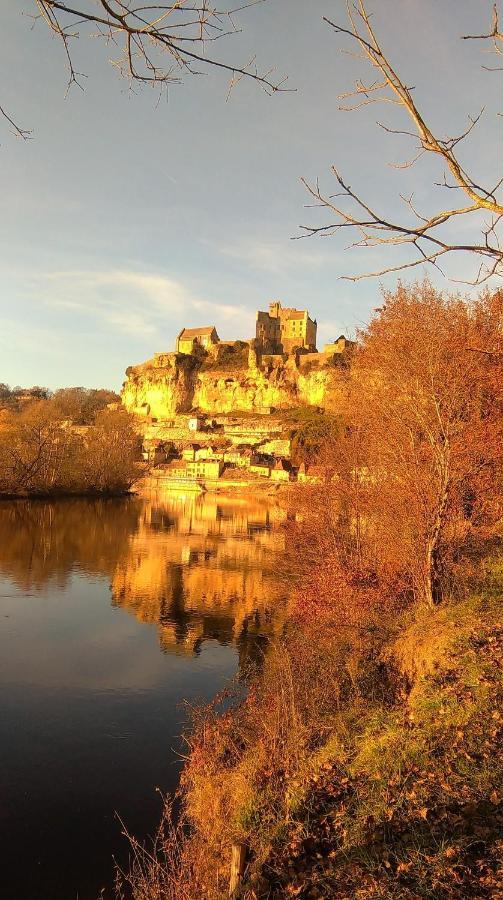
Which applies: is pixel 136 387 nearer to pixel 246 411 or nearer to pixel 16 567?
pixel 246 411

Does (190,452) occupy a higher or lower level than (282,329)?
lower

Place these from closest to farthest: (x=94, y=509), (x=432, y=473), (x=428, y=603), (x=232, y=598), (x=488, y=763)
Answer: (x=488, y=763), (x=428, y=603), (x=432, y=473), (x=232, y=598), (x=94, y=509)

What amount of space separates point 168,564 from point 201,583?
398cm

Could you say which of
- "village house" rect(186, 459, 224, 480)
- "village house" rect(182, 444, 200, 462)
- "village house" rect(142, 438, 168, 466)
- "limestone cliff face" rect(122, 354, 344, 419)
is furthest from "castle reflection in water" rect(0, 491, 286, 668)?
"limestone cliff face" rect(122, 354, 344, 419)

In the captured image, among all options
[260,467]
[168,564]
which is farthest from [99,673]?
[260,467]

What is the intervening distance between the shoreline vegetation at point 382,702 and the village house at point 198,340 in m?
128

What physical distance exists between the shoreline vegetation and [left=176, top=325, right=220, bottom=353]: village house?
128058mm

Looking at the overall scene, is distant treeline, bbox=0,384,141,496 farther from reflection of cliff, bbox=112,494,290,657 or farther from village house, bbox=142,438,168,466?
village house, bbox=142,438,168,466

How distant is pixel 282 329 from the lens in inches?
5413

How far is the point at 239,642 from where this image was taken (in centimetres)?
1627

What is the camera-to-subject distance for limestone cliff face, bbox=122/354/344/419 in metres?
125

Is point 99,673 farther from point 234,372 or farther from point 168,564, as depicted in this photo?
point 234,372

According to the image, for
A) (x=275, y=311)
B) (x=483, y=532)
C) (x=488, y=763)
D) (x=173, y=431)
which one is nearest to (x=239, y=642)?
(x=483, y=532)

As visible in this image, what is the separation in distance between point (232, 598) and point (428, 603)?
10.9 meters
